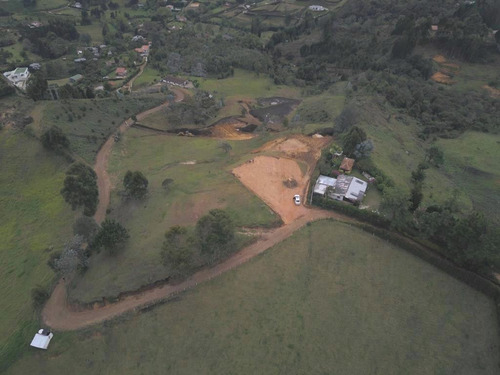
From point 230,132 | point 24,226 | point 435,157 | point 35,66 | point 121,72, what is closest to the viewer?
point 24,226

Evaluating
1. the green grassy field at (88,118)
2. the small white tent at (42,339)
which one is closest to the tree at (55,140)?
the green grassy field at (88,118)

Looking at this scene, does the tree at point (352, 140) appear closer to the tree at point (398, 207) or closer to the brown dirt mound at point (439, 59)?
the tree at point (398, 207)

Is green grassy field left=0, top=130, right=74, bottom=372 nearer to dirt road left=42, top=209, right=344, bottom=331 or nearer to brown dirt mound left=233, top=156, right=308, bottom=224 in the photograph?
dirt road left=42, top=209, right=344, bottom=331

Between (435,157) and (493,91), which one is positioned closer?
(435,157)

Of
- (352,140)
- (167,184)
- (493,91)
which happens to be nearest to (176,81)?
(167,184)

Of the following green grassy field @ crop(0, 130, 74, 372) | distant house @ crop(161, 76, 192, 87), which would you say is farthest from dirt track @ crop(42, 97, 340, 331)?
distant house @ crop(161, 76, 192, 87)

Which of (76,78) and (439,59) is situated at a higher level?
(439,59)

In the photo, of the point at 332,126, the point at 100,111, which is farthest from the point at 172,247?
the point at 100,111

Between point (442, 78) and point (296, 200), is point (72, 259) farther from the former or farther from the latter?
point (442, 78)
